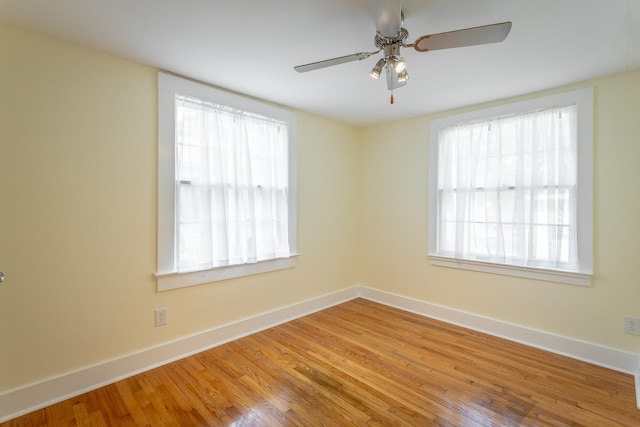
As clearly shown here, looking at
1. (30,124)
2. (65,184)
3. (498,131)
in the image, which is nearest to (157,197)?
(65,184)

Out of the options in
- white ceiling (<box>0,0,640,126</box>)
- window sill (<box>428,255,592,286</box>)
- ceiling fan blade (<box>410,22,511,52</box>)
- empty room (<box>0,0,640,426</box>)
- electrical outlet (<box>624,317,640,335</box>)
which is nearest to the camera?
ceiling fan blade (<box>410,22,511,52</box>)

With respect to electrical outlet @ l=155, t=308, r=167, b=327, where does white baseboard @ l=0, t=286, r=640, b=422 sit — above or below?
below

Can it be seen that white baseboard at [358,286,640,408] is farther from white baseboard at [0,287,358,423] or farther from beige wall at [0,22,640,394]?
white baseboard at [0,287,358,423]

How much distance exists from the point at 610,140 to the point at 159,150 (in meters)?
3.69

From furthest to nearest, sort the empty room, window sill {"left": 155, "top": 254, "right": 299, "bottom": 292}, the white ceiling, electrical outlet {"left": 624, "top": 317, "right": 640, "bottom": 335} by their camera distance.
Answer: window sill {"left": 155, "top": 254, "right": 299, "bottom": 292}
electrical outlet {"left": 624, "top": 317, "right": 640, "bottom": 335}
the empty room
the white ceiling

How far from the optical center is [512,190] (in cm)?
297

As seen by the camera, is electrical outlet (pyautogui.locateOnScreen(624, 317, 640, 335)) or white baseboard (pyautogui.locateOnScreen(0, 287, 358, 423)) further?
electrical outlet (pyautogui.locateOnScreen(624, 317, 640, 335))

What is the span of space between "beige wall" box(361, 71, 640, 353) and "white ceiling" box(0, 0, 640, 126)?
52 centimetres

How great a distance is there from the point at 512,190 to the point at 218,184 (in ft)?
9.27

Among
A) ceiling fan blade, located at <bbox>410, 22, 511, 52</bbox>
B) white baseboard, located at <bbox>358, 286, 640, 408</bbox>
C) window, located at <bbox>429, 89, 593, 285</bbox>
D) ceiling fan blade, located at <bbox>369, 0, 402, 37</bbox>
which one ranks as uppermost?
ceiling fan blade, located at <bbox>369, 0, 402, 37</bbox>

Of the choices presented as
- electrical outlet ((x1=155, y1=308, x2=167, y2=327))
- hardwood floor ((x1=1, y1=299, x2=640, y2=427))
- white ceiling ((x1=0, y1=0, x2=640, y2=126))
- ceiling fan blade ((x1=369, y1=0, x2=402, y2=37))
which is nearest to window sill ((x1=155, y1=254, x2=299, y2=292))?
electrical outlet ((x1=155, y1=308, x2=167, y2=327))

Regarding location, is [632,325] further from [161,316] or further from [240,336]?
[161,316]

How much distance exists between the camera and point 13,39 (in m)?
1.87

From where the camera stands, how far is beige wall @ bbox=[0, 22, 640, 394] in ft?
6.24
